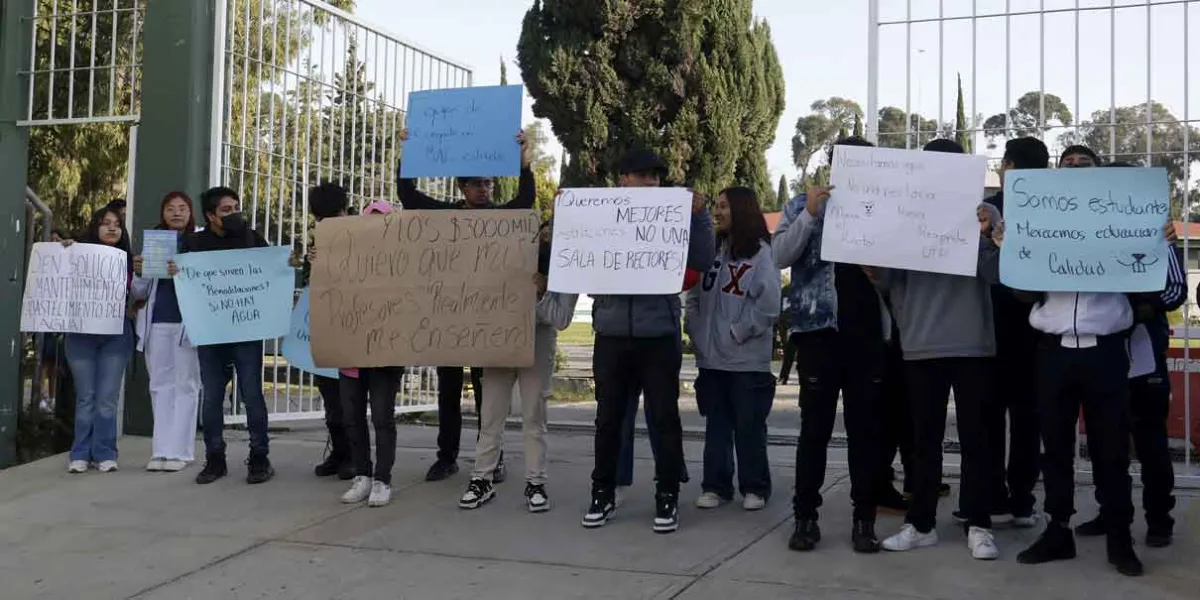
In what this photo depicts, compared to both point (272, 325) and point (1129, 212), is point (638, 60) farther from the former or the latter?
point (1129, 212)

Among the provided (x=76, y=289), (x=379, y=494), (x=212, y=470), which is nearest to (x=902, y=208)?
(x=379, y=494)

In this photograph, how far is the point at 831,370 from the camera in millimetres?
5180

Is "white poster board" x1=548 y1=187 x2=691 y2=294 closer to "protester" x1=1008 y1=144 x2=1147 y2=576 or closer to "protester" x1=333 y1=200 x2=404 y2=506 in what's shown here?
"protester" x1=333 y1=200 x2=404 y2=506

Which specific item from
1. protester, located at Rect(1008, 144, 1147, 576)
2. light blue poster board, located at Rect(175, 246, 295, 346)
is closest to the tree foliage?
light blue poster board, located at Rect(175, 246, 295, 346)

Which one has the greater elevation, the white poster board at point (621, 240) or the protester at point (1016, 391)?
the white poster board at point (621, 240)

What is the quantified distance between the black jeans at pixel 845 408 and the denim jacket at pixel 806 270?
0.27ft

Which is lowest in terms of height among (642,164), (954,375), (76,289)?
(954,375)

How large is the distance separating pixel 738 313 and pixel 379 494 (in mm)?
2178

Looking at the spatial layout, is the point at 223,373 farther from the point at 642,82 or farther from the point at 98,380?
the point at 642,82

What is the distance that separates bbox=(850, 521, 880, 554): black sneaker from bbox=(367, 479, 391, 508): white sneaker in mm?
2564

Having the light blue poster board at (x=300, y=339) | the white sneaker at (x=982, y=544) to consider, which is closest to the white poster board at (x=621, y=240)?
the white sneaker at (x=982, y=544)

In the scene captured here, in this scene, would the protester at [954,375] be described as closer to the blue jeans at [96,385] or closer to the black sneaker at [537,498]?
the black sneaker at [537,498]

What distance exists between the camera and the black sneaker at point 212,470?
23.2 feet

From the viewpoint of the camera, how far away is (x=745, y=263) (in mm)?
6031
